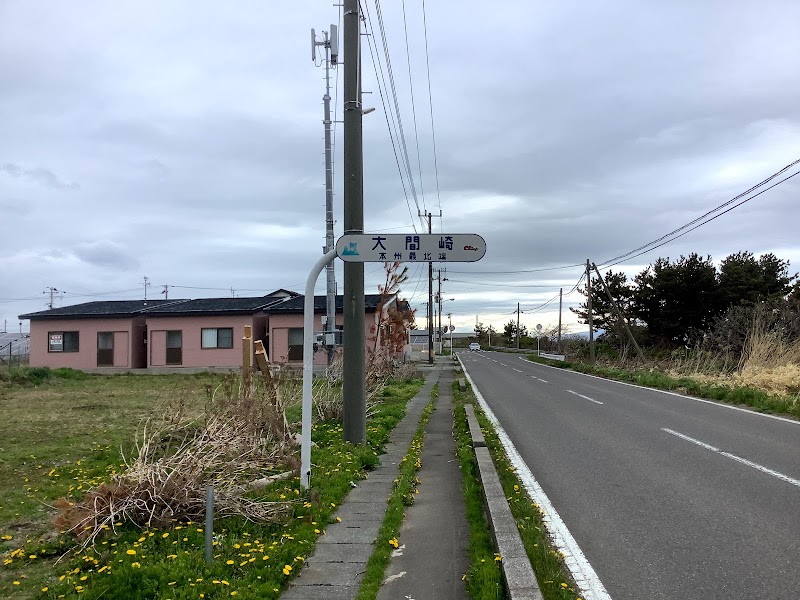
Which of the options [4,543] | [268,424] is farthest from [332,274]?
[4,543]

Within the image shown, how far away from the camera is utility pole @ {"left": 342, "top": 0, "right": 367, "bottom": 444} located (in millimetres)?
9266

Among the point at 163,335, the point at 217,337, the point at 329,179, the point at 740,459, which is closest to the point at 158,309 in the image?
the point at 163,335

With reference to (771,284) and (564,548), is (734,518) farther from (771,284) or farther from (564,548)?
(771,284)

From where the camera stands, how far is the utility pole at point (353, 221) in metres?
9.27

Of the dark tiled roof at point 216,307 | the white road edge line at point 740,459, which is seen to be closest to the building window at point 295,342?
the dark tiled roof at point 216,307

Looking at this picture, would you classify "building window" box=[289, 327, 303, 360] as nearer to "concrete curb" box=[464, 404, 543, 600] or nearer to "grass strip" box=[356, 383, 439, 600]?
"grass strip" box=[356, 383, 439, 600]

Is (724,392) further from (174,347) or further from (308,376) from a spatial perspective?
(174,347)

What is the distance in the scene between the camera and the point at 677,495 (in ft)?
21.7

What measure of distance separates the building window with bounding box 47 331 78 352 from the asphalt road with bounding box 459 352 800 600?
28.1 metres

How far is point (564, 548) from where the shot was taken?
5.08 m

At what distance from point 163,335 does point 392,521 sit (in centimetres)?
2967

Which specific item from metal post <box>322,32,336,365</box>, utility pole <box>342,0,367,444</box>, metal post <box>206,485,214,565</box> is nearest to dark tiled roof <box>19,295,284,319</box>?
metal post <box>322,32,336,365</box>

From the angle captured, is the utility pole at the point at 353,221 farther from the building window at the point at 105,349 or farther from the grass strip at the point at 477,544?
the building window at the point at 105,349

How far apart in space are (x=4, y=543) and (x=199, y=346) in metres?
27.9
